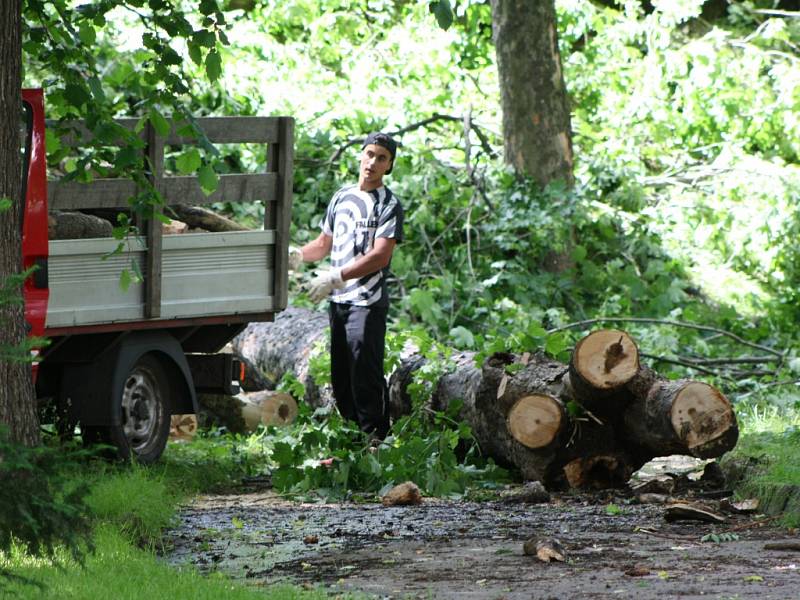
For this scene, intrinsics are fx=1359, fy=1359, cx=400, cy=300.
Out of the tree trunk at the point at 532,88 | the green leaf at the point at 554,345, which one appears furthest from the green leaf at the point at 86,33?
the tree trunk at the point at 532,88

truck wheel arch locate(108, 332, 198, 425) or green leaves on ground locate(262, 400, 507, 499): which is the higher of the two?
truck wheel arch locate(108, 332, 198, 425)

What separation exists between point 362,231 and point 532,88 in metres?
5.94

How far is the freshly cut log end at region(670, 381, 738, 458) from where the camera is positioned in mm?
7531

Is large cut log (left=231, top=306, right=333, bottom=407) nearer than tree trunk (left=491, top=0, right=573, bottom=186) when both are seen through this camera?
Yes

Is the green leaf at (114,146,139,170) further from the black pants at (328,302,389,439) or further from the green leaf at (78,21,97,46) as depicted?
the black pants at (328,302,389,439)

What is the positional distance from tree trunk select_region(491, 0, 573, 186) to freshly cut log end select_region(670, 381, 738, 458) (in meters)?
6.64

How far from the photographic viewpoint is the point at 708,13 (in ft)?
62.8

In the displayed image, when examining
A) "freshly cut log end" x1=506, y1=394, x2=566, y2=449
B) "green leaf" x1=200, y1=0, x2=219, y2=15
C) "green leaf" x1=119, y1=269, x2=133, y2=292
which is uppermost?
"green leaf" x1=200, y1=0, x2=219, y2=15

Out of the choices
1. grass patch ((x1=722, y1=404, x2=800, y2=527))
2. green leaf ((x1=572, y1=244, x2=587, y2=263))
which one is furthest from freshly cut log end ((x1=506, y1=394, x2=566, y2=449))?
green leaf ((x1=572, y1=244, x2=587, y2=263))

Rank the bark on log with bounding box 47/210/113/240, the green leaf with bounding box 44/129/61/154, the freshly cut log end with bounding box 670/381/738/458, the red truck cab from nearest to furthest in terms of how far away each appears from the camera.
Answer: the red truck cab < the green leaf with bounding box 44/129/61/154 < the freshly cut log end with bounding box 670/381/738/458 < the bark on log with bounding box 47/210/113/240

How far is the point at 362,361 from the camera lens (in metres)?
8.48

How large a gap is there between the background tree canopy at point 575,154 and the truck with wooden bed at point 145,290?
111 inches

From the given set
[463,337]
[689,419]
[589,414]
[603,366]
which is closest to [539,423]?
[589,414]

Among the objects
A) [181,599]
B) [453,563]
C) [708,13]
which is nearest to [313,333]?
[453,563]
